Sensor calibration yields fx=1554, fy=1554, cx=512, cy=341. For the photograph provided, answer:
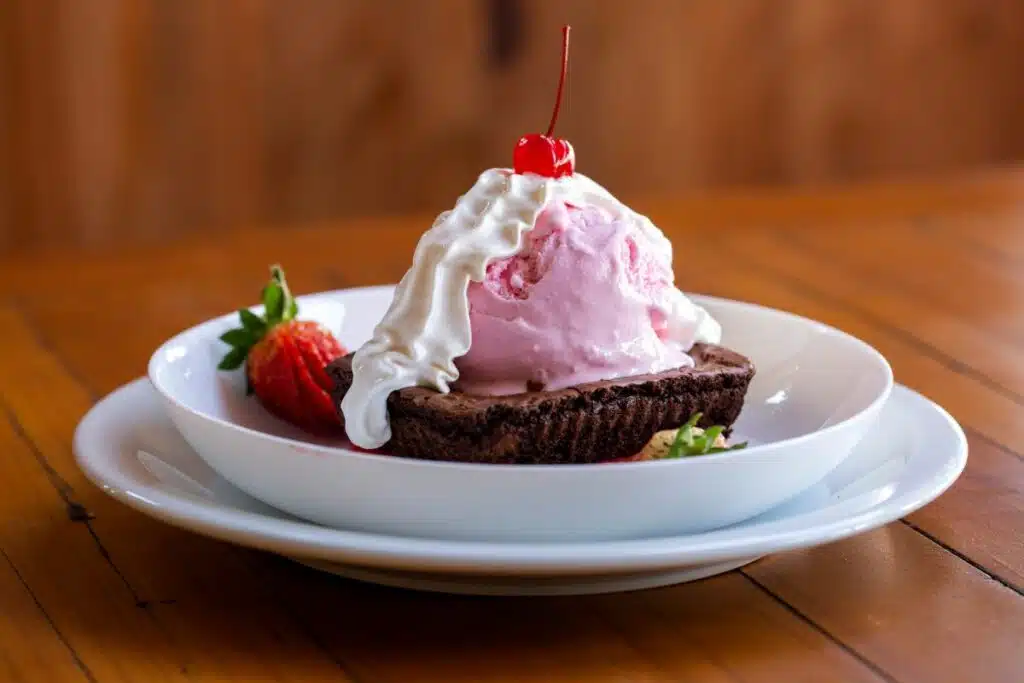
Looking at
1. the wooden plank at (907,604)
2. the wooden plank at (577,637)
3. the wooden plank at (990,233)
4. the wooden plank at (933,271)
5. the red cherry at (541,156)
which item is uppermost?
the red cherry at (541,156)

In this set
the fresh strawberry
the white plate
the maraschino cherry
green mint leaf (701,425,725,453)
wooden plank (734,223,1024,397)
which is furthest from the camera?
wooden plank (734,223,1024,397)

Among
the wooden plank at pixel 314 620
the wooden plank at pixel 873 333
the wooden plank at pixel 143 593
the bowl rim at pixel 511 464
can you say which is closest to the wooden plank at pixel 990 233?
the wooden plank at pixel 873 333

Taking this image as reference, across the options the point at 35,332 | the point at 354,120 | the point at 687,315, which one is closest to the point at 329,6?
the point at 354,120

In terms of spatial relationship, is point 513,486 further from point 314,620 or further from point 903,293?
point 903,293

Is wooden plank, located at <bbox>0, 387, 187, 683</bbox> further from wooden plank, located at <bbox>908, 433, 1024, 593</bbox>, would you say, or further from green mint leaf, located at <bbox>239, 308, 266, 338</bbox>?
wooden plank, located at <bbox>908, 433, 1024, 593</bbox>

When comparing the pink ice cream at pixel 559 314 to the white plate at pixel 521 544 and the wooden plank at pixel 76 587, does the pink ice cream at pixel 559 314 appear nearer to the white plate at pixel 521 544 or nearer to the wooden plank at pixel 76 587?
the white plate at pixel 521 544

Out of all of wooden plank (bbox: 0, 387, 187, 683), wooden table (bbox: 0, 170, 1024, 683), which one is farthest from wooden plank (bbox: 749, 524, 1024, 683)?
wooden plank (bbox: 0, 387, 187, 683)
